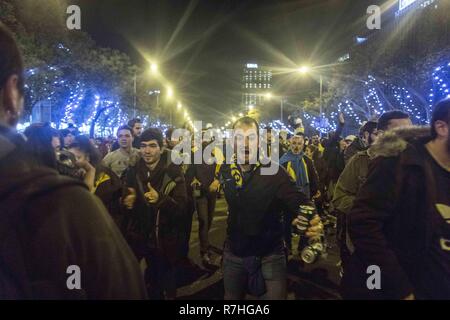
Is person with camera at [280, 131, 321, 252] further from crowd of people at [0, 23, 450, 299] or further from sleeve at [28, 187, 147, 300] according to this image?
sleeve at [28, 187, 147, 300]

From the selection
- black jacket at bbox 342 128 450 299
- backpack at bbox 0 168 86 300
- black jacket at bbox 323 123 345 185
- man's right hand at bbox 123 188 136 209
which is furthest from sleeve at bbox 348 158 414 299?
black jacket at bbox 323 123 345 185

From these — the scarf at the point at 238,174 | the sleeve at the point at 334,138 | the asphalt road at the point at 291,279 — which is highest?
the sleeve at the point at 334,138

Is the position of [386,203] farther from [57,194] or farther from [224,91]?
[224,91]

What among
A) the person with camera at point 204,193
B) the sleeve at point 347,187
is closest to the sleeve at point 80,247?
the sleeve at point 347,187

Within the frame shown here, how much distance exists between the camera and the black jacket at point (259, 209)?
3.91m

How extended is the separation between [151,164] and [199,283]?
2363 millimetres

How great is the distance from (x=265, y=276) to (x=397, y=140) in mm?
1611

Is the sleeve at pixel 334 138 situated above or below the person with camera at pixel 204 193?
above

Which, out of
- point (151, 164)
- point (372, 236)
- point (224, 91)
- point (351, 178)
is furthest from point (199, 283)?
point (224, 91)

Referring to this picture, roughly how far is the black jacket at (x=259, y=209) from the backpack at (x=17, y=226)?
2618 mm

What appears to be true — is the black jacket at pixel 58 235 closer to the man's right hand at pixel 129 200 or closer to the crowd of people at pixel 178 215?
the crowd of people at pixel 178 215

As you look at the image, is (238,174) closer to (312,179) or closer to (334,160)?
(312,179)

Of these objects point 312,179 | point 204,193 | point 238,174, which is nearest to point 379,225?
point 238,174

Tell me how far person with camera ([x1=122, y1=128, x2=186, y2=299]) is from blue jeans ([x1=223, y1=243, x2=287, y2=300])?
134cm
